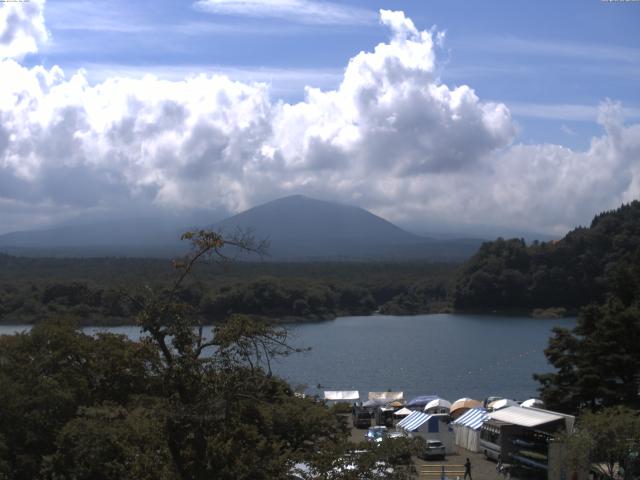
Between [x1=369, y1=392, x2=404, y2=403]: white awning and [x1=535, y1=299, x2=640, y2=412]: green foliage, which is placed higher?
[x1=535, y1=299, x2=640, y2=412]: green foliage

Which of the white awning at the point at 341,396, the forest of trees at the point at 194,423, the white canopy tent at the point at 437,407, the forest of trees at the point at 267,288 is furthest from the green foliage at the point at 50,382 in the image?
the forest of trees at the point at 267,288

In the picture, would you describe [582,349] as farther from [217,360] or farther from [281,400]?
[217,360]

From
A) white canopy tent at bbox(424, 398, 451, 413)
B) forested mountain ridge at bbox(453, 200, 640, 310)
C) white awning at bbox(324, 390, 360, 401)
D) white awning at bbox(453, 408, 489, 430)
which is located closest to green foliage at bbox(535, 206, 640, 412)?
white awning at bbox(453, 408, 489, 430)

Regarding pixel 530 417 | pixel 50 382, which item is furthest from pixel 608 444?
pixel 50 382

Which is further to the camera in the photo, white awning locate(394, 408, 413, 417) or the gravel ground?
white awning locate(394, 408, 413, 417)

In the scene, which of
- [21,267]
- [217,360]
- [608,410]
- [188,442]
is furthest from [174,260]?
[21,267]

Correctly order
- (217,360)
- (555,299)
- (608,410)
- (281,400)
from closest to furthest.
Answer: (217,360) → (281,400) → (608,410) → (555,299)

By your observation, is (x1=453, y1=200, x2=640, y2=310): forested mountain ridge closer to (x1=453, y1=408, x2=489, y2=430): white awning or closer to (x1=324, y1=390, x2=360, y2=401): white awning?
(x1=324, y1=390, x2=360, y2=401): white awning
